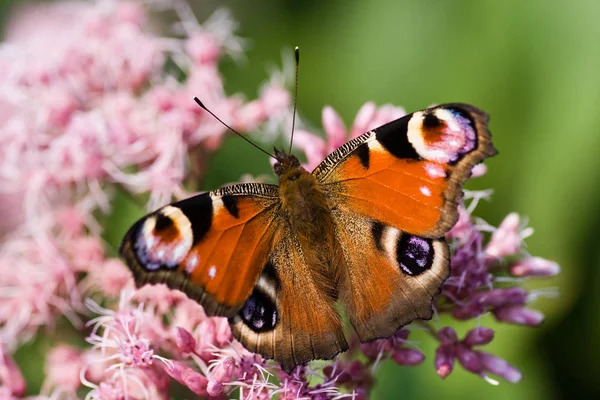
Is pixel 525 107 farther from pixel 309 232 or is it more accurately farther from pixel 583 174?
pixel 309 232

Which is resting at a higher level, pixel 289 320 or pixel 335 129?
pixel 335 129

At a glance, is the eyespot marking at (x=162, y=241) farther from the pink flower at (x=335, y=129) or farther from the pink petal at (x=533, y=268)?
the pink petal at (x=533, y=268)

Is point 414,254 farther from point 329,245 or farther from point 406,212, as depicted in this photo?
point 329,245

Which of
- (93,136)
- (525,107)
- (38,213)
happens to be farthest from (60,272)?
(525,107)

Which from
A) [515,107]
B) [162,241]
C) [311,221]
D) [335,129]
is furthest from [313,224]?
[515,107]

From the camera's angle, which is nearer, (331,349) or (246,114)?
(331,349)

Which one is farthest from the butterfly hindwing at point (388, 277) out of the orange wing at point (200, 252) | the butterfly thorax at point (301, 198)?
the orange wing at point (200, 252)
